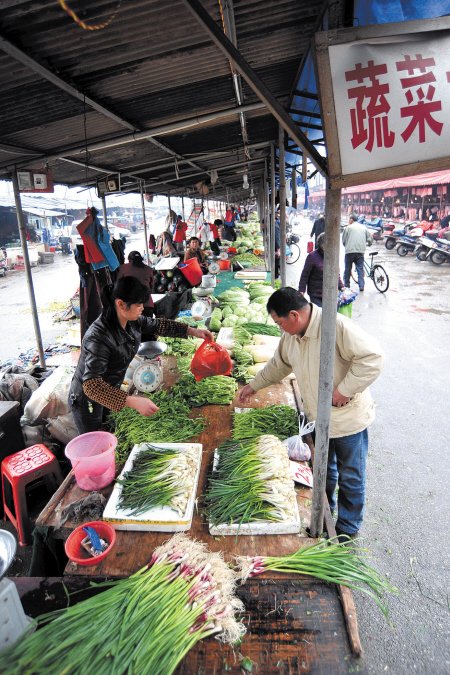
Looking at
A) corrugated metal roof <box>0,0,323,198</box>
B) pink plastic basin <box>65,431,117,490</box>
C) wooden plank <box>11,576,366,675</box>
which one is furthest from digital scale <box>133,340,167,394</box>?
corrugated metal roof <box>0,0,323,198</box>

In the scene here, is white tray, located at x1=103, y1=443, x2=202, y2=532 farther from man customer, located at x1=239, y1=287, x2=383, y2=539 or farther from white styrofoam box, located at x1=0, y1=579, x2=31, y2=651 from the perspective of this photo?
man customer, located at x1=239, y1=287, x2=383, y2=539

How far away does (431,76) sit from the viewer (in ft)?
4.30

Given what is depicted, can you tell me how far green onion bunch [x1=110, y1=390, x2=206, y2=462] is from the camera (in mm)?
2834

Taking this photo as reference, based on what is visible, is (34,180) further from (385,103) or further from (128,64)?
(385,103)

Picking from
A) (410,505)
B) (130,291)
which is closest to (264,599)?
(130,291)

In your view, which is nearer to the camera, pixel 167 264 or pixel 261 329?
pixel 261 329

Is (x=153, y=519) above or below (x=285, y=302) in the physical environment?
below

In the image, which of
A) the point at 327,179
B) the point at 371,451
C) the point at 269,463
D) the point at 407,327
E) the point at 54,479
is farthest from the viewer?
the point at 407,327

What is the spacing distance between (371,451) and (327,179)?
3.92m

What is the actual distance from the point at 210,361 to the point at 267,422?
2.93ft

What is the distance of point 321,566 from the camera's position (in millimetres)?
1869

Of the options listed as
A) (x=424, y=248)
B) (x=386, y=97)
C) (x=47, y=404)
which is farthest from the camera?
(x=424, y=248)

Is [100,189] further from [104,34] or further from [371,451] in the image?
[371,451]

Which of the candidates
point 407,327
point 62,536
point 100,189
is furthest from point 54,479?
point 407,327
